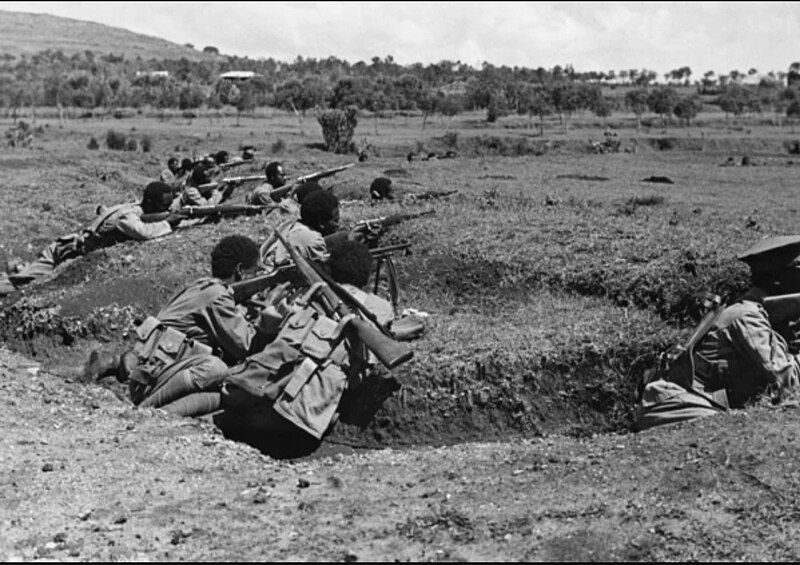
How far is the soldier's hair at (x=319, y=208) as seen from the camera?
1062 centimetres

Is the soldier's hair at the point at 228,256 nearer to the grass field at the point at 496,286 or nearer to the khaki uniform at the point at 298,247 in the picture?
the khaki uniform at the point at 298,247

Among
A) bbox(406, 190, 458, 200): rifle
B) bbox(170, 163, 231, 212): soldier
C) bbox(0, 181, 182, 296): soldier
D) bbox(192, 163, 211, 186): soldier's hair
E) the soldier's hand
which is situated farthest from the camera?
bbox(192, 163, 211, 186): soldier's hair

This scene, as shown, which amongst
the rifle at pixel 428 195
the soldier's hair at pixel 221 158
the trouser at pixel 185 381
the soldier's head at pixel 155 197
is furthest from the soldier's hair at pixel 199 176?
the trouser at pixel 185 381

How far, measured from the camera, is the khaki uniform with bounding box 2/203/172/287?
45.7 ft

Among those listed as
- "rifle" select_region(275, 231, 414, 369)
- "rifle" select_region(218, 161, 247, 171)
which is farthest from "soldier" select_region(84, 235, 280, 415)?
"rifle" select_region(218, 161, 247, 171)

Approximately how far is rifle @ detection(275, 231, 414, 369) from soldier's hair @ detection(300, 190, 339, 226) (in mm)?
1545

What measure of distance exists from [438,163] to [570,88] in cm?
3890

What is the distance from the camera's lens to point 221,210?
14789 mm

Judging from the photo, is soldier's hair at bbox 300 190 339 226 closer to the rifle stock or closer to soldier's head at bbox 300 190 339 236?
soldier's head at bbox 300 190 339 236

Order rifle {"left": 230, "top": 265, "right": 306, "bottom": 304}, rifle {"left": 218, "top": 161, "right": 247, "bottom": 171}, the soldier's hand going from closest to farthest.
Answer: rifle {"left": 230, "top": 265, "right": 306, "bottom": 304} → the soldier's hand → rifle {"left": 218, "top": 161, "right": 247, "bottom": 171}

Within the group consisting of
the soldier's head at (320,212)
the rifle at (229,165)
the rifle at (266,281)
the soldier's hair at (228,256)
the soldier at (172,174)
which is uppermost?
the soldier's head at (320,212)

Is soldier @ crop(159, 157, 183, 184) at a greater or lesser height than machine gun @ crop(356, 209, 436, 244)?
lesser

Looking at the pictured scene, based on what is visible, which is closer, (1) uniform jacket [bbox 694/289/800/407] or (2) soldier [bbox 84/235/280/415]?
(1) uniform jacket [bbox 694/289/800/407]

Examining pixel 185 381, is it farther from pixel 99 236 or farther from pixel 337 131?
pixel 337 131
